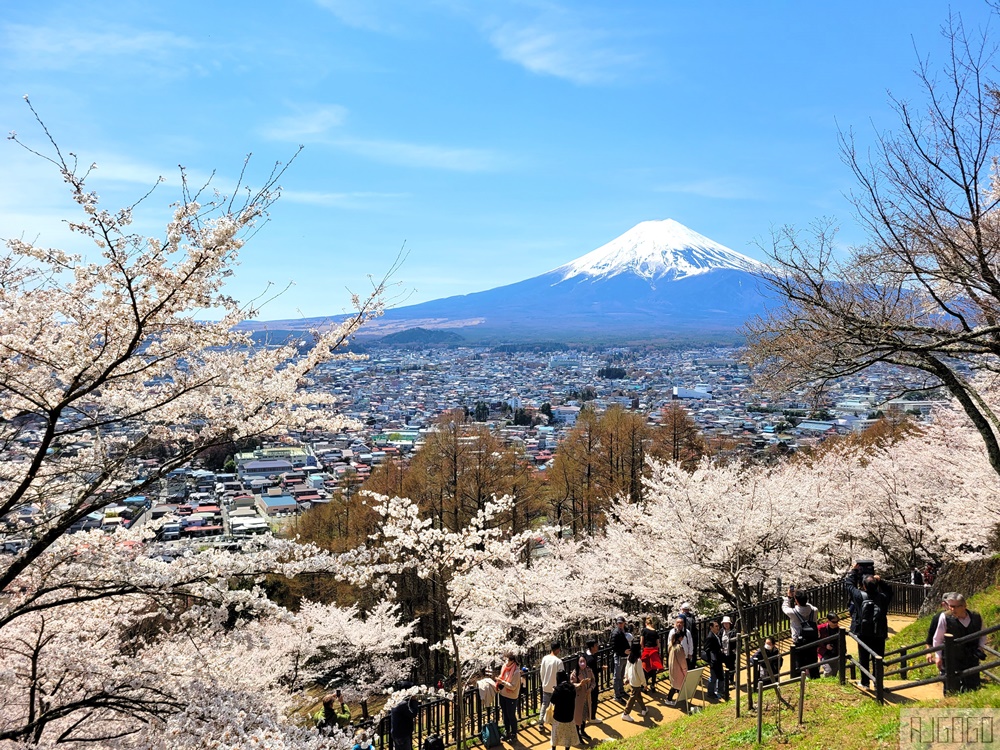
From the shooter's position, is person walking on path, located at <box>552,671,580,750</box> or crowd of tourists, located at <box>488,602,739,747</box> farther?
crowd of tourists, located at <box>488,602,739,747</box>

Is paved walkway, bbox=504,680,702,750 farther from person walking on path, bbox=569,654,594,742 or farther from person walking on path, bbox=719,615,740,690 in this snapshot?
person walking on path, bbox=719,615,740,690

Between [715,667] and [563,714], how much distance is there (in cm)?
276

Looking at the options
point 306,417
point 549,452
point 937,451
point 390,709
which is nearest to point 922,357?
point 306,417

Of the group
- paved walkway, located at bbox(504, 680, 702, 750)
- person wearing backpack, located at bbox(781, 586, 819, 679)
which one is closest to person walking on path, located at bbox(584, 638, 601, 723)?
paved walkway, located at bbox(504, 680, 702, 750)

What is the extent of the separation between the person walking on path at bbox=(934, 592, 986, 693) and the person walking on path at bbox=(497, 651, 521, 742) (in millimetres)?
4589

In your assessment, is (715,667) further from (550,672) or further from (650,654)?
(550,672)

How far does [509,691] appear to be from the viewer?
746 cm

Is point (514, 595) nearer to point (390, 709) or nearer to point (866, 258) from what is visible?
point (390, 709)

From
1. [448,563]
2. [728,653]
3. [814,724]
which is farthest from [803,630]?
[448,563]

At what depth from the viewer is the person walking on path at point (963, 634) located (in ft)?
16.1

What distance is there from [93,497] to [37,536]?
0.66m

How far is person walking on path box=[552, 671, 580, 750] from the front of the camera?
661cm

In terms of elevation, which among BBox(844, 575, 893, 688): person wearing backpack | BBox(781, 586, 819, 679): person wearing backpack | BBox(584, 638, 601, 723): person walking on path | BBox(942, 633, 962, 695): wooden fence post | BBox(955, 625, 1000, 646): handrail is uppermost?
BBox(955, 625, 1000, 646): handrail

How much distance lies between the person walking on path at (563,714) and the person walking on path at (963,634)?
3.60m
